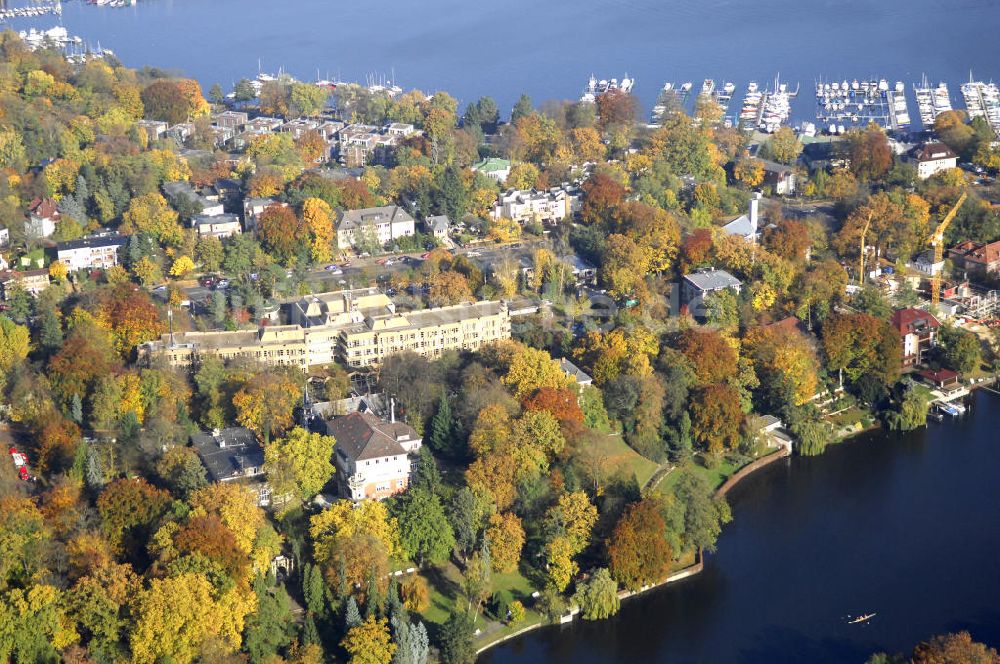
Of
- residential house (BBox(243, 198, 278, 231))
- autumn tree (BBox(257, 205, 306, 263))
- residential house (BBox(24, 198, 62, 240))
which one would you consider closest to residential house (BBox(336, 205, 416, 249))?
autumn tree (BBox(257, 205, 306, 263))

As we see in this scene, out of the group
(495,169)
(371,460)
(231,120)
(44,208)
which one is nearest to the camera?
(371,460)

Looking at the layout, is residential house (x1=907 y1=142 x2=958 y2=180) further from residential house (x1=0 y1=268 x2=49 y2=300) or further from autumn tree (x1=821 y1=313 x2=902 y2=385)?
residential house (x1=0 y1=268 x2=49 y2=300)

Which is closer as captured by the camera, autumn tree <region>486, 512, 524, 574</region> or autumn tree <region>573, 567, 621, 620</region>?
autumn tree <region>573, 567, 621, 620</region>

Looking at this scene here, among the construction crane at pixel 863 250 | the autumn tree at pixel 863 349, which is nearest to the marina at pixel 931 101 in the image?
the construction crane at pixel 863 250

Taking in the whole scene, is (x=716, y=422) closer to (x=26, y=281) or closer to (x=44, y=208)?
(x=26, y=281)

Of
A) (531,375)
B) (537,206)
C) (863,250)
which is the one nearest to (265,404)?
(531,375)

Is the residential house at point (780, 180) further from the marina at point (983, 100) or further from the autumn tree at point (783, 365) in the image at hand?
the autumn tree at point (783, 365)
